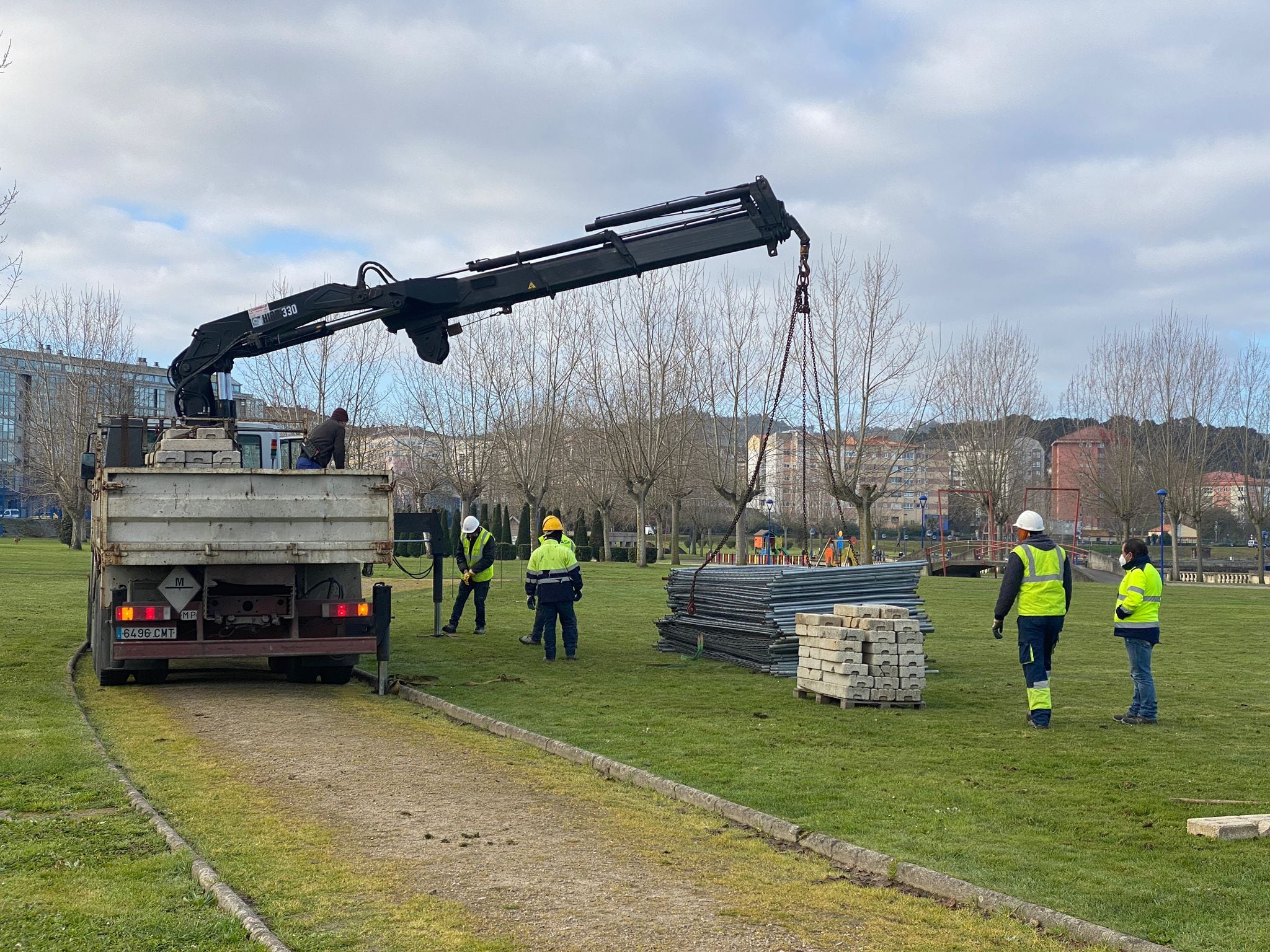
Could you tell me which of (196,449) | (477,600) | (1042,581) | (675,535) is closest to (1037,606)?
(1042,581)

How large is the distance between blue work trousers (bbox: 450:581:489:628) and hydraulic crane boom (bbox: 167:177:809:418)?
4.60 meters

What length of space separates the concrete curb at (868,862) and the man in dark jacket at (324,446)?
574 centimetres

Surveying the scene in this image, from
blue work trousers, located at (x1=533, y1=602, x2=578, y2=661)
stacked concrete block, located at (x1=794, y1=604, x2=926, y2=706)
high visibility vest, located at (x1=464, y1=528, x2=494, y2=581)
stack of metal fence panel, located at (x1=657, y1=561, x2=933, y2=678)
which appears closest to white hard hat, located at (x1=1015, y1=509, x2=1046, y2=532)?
stacked concrete block, located at (x1=794, y1=604, x2=926, y2=706)

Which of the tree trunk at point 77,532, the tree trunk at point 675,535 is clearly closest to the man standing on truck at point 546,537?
the tree trunk at point 675,535

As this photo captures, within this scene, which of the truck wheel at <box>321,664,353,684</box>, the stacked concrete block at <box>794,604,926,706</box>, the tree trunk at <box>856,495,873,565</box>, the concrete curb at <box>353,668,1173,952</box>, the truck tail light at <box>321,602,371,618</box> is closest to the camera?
the concrete curb at <box>353,668,1173,952</box>

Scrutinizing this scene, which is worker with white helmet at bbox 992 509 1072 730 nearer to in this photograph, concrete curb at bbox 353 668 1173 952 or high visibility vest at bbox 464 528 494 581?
concrete curb at bbox 353 668 1173 952

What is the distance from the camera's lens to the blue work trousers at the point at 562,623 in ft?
50.2

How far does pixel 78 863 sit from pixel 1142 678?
9.02 metres

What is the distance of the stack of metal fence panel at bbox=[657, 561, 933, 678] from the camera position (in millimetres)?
14195

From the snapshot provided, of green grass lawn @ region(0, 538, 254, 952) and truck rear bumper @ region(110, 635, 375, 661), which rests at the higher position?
truck rear bumper @ region(110, 635, 375, 661)

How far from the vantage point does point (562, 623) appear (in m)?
15.4

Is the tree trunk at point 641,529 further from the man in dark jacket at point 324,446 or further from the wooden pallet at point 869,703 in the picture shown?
the wooden pallet at point 869,703

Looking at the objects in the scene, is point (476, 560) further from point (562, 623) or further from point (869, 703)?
point (869, 703)

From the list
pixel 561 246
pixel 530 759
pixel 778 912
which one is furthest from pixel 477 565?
pixel 778 912
